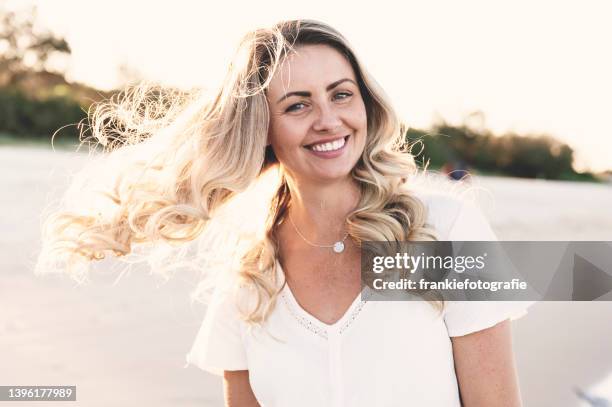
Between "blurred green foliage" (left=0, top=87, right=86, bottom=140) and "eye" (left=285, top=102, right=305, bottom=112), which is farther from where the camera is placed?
"blurred green foliage" (left=0, top=87, right=86, bottom=140)

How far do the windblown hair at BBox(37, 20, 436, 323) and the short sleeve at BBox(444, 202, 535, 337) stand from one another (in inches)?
3.8

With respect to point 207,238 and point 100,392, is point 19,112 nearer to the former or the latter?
point 100,392

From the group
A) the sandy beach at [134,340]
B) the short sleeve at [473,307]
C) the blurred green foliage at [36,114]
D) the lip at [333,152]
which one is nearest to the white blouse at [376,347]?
the short sleeve at [473,307]

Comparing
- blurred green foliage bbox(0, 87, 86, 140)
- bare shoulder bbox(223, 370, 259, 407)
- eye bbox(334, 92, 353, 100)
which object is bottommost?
bare shoulder bbox(223, 370, 259, 407)

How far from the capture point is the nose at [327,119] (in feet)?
7.93

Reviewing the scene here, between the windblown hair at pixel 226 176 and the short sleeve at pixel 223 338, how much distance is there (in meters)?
0.08

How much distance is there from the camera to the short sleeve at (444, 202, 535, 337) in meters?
2.33

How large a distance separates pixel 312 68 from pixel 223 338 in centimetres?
86

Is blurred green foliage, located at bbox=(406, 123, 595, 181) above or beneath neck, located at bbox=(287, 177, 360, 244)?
above

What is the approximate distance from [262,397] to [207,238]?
0.62 meters

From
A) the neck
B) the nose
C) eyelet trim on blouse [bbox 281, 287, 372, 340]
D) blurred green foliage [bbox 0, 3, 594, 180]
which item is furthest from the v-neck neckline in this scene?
blurred green foliage [bbox 0, 3, 594, 180]

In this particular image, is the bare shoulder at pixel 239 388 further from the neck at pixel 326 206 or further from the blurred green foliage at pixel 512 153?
the blurred green foliage at pixel 512 153

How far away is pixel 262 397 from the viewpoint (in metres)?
2.58

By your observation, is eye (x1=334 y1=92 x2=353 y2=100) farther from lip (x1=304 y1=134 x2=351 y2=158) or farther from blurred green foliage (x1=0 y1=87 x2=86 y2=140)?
blurred green foliage (x1=0 y1=87 x2=86 y2=140)
